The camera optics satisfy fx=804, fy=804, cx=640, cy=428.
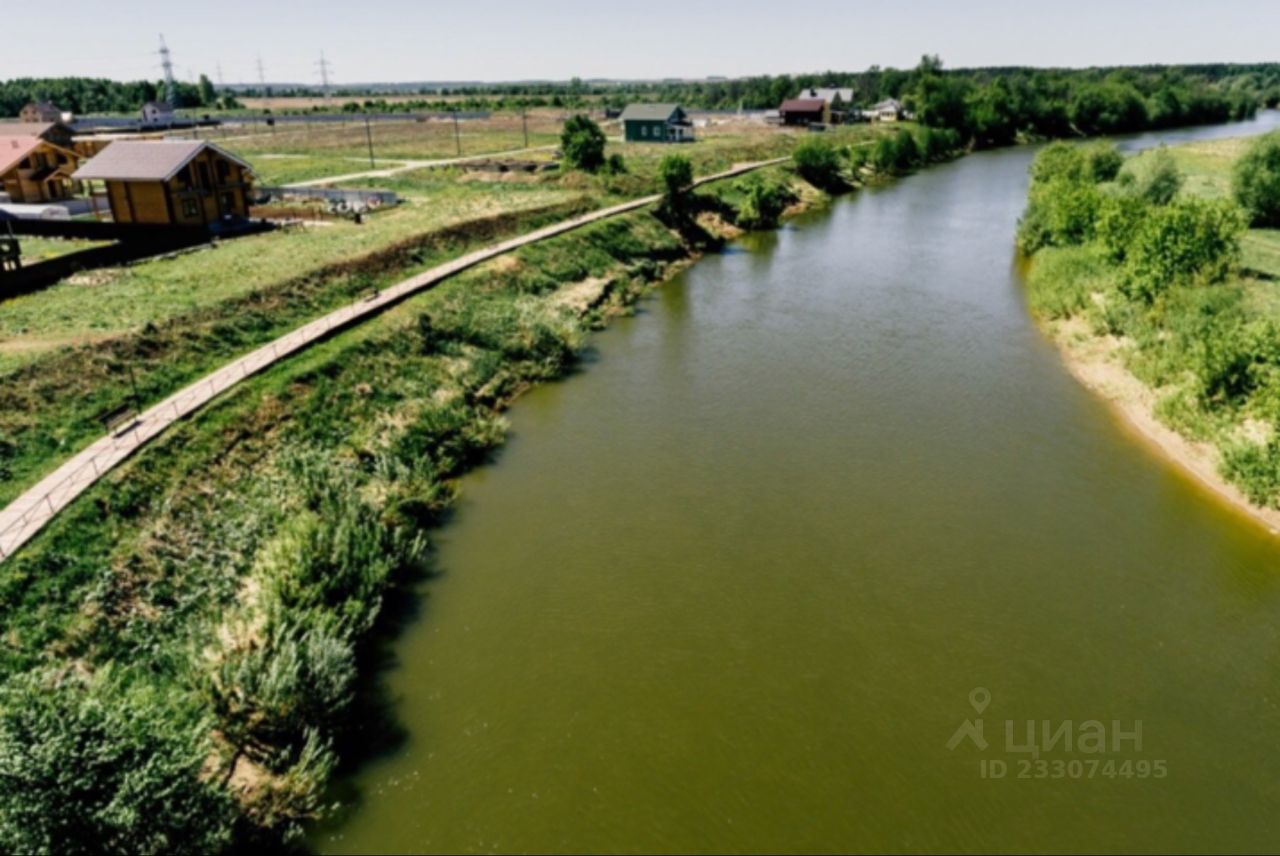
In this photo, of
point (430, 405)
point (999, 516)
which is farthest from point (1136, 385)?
point (430, 405)

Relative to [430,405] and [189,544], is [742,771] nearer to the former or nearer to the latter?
[189,544]

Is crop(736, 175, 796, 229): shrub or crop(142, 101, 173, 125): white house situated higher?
crop(142, 101, 173, 125): white house

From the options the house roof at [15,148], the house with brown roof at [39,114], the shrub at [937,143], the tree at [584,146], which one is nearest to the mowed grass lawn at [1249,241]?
the shrub at [937,143]

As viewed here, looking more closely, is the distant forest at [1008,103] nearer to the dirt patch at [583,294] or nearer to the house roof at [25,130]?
the dirt patch at [583,294]

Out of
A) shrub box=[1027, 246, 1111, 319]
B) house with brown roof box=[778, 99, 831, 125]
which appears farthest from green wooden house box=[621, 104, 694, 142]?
shrub box=[1027, 246, 1111, 319]

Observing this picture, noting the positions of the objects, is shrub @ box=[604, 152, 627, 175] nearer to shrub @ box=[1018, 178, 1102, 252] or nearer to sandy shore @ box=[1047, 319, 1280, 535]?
shrub @ box=[1018, 178, 1102, 252]

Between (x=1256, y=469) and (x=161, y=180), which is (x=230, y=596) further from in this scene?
(x=161, y=180)
